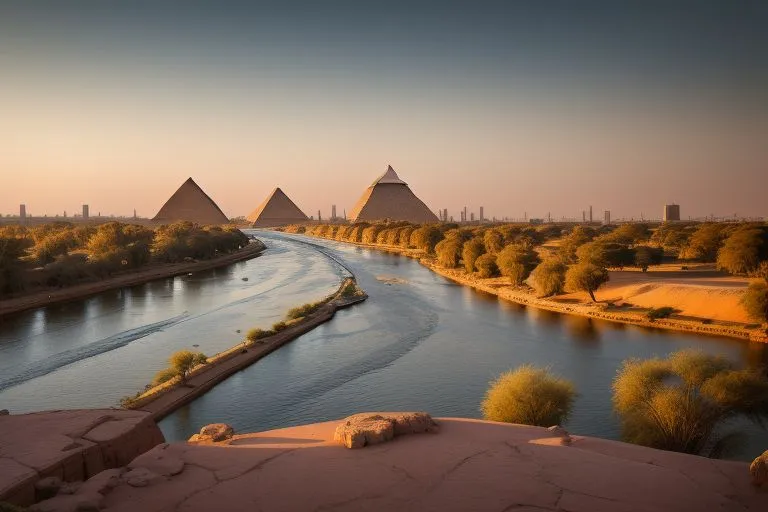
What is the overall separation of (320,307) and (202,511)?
821 inches

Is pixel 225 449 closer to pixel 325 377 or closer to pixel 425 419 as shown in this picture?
pixel 425 419

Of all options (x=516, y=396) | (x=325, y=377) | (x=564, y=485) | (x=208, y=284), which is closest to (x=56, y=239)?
(x=208, y=284)

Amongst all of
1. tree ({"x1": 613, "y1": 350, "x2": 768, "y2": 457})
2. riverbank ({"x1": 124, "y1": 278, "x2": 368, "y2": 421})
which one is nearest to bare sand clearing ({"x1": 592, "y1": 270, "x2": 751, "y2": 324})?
tree ({"x1": 613, "y1": 350, "x2": 768, "y2": 457})

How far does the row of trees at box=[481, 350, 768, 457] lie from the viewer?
9.82 metres

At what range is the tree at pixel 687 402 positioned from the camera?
32.1 ft

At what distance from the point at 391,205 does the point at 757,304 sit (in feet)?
486

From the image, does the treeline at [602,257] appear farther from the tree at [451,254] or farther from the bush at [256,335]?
the bush at [256,335]

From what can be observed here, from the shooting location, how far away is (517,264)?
3381cm

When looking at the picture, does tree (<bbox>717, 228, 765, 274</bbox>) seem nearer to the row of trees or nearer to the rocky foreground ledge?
the row of trees

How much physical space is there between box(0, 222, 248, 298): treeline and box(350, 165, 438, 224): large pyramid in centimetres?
9470

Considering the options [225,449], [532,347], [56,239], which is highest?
[56,239]

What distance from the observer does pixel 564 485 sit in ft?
20.7

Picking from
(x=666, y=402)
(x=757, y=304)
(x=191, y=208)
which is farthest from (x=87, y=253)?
(x=191, y=208)

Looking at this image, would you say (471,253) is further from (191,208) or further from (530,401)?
(191,208)
